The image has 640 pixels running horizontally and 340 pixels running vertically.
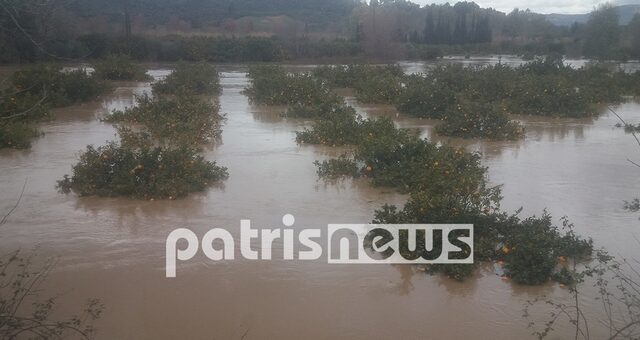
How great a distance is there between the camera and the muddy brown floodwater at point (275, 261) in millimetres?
5270

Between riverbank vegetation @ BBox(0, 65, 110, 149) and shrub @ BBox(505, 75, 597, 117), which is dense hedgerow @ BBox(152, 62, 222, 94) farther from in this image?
shrub @ BBox(505, 75, 597, 117)

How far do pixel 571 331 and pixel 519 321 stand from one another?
1.43ft

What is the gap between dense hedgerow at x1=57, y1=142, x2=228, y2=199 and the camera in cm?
866

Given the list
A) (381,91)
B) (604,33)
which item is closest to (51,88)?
(381,91)

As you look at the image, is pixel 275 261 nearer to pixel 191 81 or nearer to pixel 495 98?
pixel 495 98

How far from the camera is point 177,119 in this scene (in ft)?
47.4

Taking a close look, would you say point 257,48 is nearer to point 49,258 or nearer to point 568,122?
point 568,122

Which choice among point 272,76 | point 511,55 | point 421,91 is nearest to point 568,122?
point 421,91

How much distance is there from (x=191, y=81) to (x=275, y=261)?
1816cm

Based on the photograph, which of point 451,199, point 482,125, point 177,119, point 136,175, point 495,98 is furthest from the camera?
point 495,98

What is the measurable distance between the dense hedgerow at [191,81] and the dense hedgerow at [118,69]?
422 centimetres

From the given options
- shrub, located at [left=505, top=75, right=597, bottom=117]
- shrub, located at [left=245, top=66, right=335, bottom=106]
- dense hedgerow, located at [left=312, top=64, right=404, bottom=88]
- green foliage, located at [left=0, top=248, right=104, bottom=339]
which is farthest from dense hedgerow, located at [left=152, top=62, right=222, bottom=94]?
green foliage, located at [left=0, top=248, right=104, bottom=339]

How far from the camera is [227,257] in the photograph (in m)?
6.59

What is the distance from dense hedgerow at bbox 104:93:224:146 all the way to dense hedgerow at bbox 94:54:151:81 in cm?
1216
